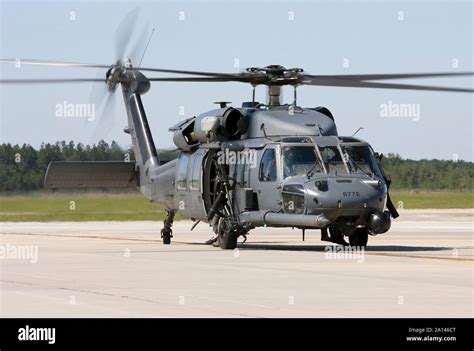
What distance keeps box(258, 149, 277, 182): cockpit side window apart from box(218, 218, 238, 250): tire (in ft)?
5.16

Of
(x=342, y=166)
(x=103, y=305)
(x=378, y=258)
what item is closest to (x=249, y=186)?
(x=342, y=166)

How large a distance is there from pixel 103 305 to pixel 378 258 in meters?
9.29

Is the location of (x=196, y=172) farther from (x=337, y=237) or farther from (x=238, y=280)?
(x=238, y=280)

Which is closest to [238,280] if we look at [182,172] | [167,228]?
[182,172]

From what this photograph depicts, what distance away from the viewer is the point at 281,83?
25141 mm

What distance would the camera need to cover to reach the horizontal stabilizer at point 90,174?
3069 cm

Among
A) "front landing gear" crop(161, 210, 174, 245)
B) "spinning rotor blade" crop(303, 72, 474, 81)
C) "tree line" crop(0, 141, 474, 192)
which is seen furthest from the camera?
"tree line" crop(0, 141, 474, 192)

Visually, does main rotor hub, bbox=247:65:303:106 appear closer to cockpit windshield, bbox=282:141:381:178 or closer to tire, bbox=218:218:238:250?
cockpit windshield, bbox=282:141:381:178

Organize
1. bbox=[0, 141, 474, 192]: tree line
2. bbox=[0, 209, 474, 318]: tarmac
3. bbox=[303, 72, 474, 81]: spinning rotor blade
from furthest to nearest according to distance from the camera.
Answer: bbox=[0, 141, 474, 192]: tree line, bbox=[303, 72, 474, 81]: spinning rotor blade, bbox=[0, 209, 474, 318]: tarmac

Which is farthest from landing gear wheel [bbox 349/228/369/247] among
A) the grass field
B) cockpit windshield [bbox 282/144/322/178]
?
the grass field

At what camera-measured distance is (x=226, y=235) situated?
25594 mm

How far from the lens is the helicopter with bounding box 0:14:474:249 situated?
76.0 ft

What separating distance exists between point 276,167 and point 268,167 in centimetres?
30
